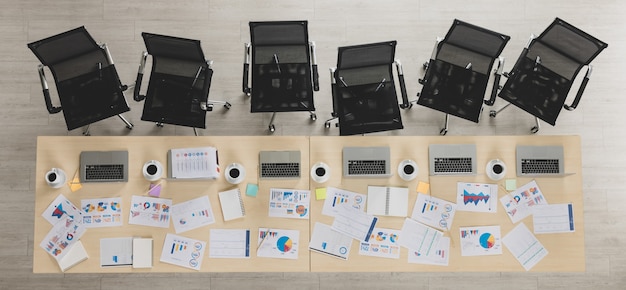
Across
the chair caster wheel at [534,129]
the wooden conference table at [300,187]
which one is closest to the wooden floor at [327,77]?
the chair caster wheel at [534,129]

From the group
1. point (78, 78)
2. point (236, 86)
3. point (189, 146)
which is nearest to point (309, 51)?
point (236, 86)

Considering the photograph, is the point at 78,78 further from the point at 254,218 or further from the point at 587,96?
the point at 587,96

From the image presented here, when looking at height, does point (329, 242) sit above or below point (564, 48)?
below

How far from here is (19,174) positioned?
3.58 metres

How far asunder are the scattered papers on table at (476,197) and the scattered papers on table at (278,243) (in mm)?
1009

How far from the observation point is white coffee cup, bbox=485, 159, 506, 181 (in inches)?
111

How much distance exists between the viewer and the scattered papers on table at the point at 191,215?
9.14 feet

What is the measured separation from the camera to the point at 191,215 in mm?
2793

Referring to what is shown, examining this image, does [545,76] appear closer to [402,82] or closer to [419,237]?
[402,82]

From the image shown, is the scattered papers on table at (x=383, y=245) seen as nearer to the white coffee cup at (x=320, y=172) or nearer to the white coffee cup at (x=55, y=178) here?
the white coffee cup at (x=320, y=172)

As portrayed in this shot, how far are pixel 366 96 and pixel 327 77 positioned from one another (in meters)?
0.57

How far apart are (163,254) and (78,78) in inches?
54.5

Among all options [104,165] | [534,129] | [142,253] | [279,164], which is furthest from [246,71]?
[534,129]

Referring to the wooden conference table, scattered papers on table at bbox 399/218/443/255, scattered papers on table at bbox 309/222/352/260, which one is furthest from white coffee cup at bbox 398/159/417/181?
scattered papers on table at bbox 309/222/352/260
